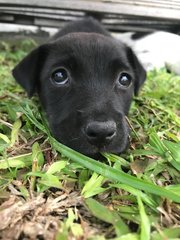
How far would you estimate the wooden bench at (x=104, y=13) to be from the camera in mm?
6195

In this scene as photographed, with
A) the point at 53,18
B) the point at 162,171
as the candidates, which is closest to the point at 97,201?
the point at 162,171

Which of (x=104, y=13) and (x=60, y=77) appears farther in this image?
(x=104, y=13)

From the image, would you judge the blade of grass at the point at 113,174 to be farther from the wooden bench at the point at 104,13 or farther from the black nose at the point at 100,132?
the wooden bench at the point at 104,13

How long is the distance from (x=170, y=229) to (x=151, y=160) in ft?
2.69

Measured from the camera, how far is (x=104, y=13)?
6562 millimetres

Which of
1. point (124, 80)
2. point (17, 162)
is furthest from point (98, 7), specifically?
point (17, 162)

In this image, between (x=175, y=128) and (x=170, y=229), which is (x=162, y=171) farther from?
(x=175, y=128)

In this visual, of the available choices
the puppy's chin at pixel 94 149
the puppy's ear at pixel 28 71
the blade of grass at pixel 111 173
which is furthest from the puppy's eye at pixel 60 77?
the puppy's chin at pixel 94 149

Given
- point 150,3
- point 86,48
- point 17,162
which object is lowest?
point 150,3

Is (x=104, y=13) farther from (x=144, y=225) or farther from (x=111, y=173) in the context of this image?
(x=144, y=225)

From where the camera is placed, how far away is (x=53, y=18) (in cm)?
675

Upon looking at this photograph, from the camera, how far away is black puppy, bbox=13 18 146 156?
2715mm

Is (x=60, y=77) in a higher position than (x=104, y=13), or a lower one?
higher

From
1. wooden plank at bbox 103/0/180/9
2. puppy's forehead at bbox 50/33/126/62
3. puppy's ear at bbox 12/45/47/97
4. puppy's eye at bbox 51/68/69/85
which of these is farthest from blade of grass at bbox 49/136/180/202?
wooden plank at bbox 103/0/180/9
